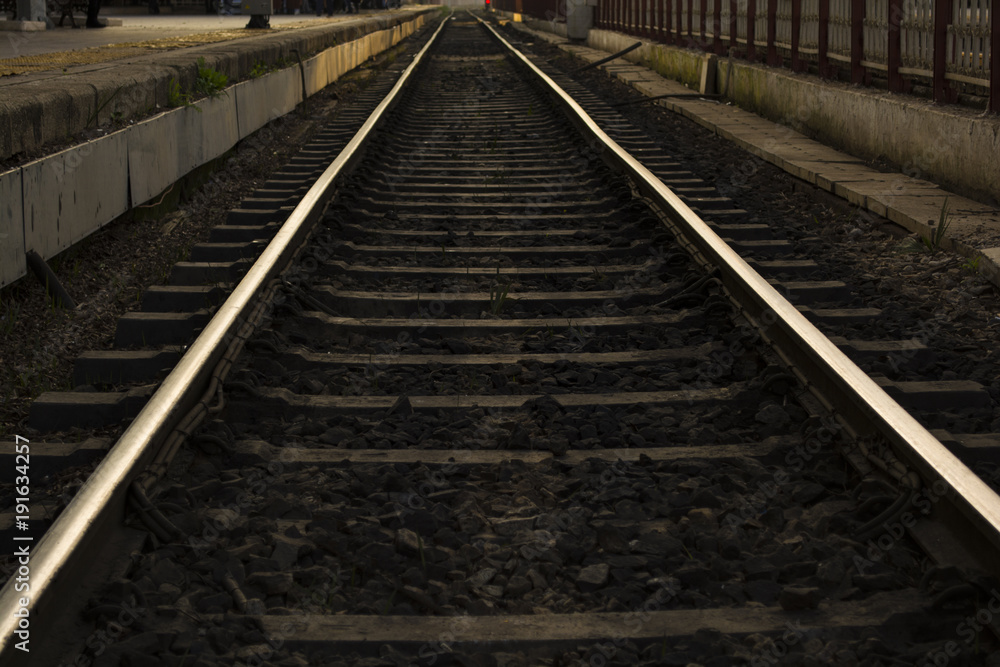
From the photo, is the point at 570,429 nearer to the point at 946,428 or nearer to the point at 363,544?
the point at 363,544

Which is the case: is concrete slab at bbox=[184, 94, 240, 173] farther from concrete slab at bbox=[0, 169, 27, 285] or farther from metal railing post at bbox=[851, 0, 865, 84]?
metal railing post at bbox=[851, 0, 865, 84]

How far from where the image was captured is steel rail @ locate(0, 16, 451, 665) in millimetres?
1862

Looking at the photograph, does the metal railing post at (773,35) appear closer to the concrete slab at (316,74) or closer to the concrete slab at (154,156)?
the concrete slab at (316,74)

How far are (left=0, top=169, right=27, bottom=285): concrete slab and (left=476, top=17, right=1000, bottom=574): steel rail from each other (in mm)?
2868

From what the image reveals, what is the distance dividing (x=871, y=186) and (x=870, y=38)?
9.49 ft

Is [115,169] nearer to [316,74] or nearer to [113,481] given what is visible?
[113,481]

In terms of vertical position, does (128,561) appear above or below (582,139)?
below

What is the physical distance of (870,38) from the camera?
8531 mm

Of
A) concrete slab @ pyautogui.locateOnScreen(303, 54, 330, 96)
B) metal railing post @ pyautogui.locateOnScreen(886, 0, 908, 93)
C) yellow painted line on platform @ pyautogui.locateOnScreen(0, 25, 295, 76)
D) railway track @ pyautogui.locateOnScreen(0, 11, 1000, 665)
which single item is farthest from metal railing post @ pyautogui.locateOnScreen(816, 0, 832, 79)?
yellow painted line on platform @ pyautogui.locateOnScreen(0, 25, 295, 76)

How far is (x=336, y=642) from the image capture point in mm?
1965

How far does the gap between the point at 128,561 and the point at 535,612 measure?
90cm

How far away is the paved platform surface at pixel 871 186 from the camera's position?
5141mm

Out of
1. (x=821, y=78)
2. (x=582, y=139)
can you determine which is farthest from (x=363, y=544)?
(x=821, y=78)

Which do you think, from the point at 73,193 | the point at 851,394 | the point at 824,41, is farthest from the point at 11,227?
the point at 824,41
